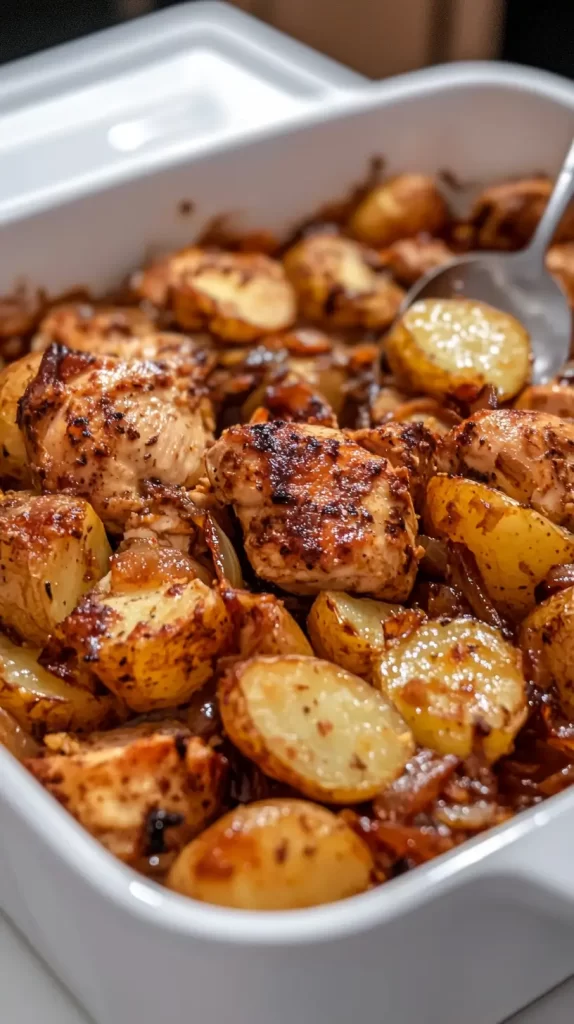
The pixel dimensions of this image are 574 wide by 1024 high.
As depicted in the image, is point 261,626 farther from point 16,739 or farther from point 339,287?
point 339,287

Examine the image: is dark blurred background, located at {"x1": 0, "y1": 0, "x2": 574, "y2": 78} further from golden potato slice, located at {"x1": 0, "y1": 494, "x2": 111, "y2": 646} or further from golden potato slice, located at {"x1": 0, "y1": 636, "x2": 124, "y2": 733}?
golden potato slice, located at {"x1": 0, "y1": 636, "x2": 124, "y2": 733}

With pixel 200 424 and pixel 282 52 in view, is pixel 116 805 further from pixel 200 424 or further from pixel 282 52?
pixel 282 52

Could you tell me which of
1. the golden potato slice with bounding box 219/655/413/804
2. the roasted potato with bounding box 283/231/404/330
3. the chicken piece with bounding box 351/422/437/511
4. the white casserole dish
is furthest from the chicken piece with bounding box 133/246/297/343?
the white casserole dish

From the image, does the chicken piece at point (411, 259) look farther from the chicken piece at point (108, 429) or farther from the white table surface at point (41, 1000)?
the white table surface at point (41, 1000)

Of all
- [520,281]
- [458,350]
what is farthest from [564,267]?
[458,350]

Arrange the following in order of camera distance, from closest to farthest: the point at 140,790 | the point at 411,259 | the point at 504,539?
the point at 140,790 → the point at 504,539 → the point at 411,259

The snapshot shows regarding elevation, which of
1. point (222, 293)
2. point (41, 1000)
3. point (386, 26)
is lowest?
point (41, 1000)

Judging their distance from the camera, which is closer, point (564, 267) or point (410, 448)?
point (410, 448)
